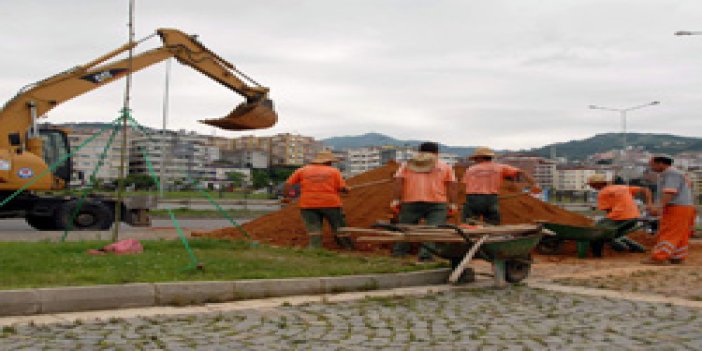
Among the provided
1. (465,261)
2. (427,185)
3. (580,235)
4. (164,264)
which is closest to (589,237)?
(580,235)

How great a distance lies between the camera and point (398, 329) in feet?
18.3

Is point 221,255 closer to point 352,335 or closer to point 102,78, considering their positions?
point 352,335

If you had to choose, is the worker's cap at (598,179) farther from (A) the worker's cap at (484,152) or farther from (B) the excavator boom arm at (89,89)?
(B) the excavator boom arm at (89,89)

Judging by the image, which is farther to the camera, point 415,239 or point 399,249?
point 399,249

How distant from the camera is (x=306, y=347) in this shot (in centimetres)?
488

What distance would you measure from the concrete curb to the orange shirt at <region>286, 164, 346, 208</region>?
3.37 m

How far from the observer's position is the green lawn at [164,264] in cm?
683

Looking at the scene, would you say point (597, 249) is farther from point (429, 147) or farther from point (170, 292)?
point (170, 292)

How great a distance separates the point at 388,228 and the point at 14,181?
10.2 meters

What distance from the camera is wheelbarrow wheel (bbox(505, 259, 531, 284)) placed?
28.5 ft

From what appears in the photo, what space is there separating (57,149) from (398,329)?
13.8m

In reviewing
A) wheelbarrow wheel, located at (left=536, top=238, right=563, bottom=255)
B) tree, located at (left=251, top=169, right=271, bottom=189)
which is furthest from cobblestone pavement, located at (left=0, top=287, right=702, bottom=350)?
tree, located at (left=251, top=169, right=271, bottom=189)

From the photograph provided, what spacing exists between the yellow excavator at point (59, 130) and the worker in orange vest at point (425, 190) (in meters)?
5.83

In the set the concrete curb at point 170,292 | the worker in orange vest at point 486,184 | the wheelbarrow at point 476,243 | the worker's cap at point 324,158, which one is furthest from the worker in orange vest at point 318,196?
the concrete curb at point 170,292
